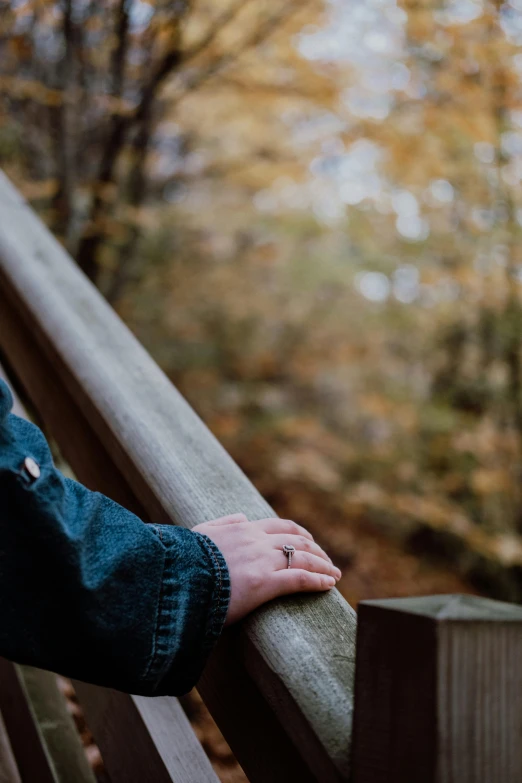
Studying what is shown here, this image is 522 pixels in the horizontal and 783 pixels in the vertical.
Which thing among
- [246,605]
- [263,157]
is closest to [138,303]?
[263,157]

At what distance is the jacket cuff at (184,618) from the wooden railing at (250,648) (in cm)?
4

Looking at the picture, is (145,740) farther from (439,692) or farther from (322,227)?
(322,227)

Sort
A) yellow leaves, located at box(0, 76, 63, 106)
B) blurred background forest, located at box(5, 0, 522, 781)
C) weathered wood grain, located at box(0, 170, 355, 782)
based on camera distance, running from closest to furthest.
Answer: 1. weathered wood grain, located at box(0, 170, 355, 782)
2. yellow leaves, located at box(0, 76, 63, 106)
3. blurred background forest, located at box(5, 0, 522, 781)

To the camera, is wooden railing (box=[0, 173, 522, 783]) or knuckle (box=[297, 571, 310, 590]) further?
knuckle (box=[297, 571, 310, 590])

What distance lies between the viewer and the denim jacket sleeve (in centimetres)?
72

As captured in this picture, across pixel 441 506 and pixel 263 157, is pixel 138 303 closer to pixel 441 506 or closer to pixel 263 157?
pixel 263 157

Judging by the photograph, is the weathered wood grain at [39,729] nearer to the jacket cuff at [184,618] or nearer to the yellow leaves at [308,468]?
the jacket cuff at [184,618]

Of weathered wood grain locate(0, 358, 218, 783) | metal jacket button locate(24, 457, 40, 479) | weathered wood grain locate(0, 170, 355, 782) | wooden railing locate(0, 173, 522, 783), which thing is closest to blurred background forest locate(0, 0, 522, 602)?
weathered wood grain locate(0, 170, 355, 782)

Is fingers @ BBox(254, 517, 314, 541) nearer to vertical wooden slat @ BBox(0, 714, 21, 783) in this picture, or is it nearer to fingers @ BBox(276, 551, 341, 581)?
fingers @ BBox(276, 551, 341, 581)

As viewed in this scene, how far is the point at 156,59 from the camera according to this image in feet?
12.8

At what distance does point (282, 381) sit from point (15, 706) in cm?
670

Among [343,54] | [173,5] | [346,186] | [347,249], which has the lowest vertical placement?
[347,249]

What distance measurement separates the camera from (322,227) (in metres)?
6.49

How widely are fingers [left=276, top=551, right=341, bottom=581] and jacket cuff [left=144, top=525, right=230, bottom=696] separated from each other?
0.07 m
